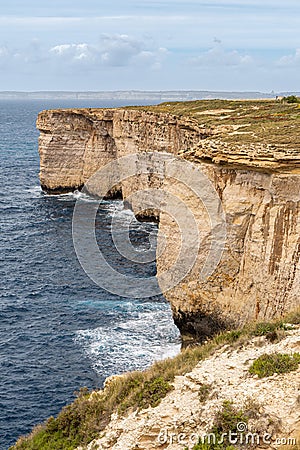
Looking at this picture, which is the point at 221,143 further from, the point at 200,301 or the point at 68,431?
the point at 68,431

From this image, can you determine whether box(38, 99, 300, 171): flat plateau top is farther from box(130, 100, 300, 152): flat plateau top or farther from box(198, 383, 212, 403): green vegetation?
box(198, 383, 212, 403): green vegetation

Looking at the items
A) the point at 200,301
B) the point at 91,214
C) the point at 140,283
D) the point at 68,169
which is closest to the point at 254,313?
the point at 200,301

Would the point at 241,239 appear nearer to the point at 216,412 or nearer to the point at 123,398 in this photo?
the point at 123,398

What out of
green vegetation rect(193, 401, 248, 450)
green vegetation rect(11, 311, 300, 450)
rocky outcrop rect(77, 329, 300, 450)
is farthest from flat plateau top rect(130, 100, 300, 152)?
green vegetation rect(193, 401, 248, 450)

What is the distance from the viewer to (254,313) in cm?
2930

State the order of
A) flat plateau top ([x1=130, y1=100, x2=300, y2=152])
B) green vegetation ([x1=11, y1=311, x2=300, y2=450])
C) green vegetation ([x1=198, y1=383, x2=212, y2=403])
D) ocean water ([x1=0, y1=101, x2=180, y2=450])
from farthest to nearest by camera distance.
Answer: ocean water ([x1=0, y1=101, x2=180, y2=450]), flat plateau top ([x1=130, y1=100, x2=300, y2=152]), green vegetation ([x1=11, y1=311, x2=300, y2=450]), green vegetation ([x1=198, y1=383, x2=212, y2=403])

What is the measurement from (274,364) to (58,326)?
25.2 meters

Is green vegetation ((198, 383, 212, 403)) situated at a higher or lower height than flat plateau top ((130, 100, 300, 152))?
lower

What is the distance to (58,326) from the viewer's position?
3881cm

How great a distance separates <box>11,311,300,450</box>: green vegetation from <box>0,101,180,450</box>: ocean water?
970 centimetres

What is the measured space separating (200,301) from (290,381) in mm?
16634

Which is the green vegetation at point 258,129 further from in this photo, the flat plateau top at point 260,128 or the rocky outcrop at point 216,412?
the rocky outcrop at point 216,412

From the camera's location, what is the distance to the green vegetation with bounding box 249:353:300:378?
15922 mm

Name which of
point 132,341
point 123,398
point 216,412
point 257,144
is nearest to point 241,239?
point 257,144
